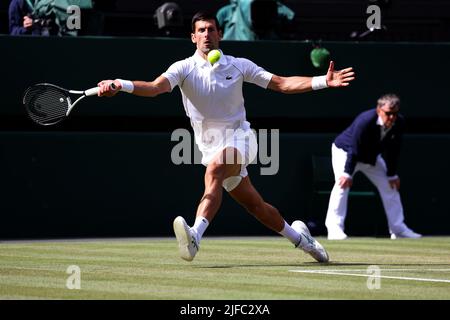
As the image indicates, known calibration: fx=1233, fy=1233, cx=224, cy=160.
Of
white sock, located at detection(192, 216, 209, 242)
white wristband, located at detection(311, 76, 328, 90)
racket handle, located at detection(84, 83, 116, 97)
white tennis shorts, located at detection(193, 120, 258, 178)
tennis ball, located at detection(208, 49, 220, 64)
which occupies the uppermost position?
tennis ball, located at detection(208, 49, 220, 64)

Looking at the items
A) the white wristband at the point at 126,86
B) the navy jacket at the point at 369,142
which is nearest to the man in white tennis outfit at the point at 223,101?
the white wristband at the point at 126,86

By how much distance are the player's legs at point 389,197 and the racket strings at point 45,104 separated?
672 centimetres

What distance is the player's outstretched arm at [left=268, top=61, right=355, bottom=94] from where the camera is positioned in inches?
388

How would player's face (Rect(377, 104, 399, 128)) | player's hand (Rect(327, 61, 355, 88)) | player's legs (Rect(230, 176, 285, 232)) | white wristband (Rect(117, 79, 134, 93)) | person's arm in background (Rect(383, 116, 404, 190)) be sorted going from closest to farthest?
1. white wristband (Rect(117, 79, 134, 93))
2. player's hand (Rect(327, 61, 355, 88))
3. player's legs (Rect(230, 176, 285, 232))
4. player's face (Rect(377, 104, 399, 128))
5. person's arm in background (Rect(383, 116, 404, 190))

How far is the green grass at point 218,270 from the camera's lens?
8.04m

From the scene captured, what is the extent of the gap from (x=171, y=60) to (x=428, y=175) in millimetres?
3986

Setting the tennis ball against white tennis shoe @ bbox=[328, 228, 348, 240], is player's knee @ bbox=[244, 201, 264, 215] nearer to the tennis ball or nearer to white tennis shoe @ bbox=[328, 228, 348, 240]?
the tennis ball

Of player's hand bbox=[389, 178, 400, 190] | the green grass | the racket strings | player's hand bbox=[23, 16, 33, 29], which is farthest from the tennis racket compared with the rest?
player's hand bbox=[389, 178, 400, 190]

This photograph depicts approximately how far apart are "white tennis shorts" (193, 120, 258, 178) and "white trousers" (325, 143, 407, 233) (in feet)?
18.0

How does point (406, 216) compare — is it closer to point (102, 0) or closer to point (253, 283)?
point (102, 0)

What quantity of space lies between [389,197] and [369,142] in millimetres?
820

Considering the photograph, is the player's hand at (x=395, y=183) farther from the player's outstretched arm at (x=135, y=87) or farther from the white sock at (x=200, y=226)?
the white sock at (x=200, y=226)

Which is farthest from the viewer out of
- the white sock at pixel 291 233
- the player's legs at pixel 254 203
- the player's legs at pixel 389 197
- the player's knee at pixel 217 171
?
the player's legs at pixel 389 197
